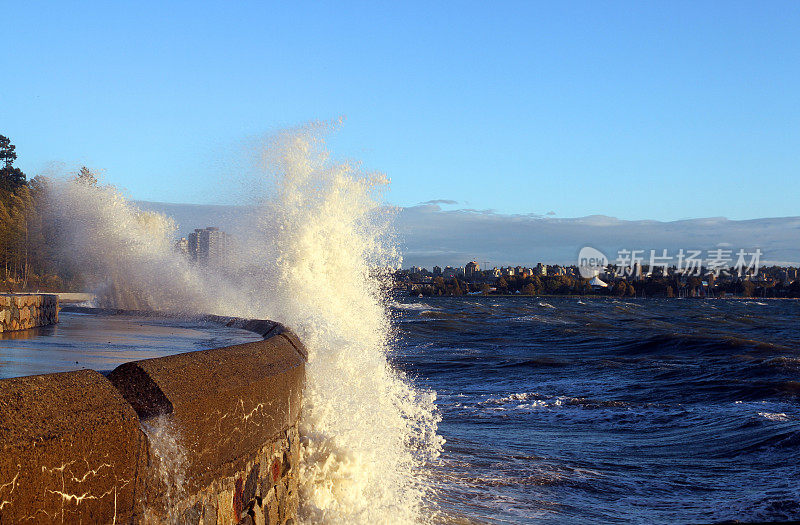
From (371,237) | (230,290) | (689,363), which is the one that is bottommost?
(689,363)

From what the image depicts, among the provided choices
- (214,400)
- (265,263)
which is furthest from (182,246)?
(214,400)

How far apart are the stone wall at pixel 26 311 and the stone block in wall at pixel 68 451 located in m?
6.44

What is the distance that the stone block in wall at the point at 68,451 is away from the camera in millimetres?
1717

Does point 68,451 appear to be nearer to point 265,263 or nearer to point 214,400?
point 214,400

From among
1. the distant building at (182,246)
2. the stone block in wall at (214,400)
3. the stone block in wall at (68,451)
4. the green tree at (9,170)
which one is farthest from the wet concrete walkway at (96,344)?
the green tree at (9,170)

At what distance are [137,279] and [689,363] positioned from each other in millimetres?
14777

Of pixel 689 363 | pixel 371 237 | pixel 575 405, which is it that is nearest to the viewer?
pixel 575 405

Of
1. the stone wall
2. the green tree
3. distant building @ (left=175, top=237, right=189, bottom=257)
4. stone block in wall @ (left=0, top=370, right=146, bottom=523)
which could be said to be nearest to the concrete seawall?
stone block in wall @ (left=0, top=370, right=146, bottom=523)

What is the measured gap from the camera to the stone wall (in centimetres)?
778

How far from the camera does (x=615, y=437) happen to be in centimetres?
1008

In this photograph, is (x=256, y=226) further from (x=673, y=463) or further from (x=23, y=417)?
(x=23, y=417)

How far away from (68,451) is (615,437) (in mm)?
9360

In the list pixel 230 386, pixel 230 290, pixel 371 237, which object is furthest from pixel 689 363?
pixel 230 386

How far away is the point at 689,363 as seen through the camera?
19.4 metres
